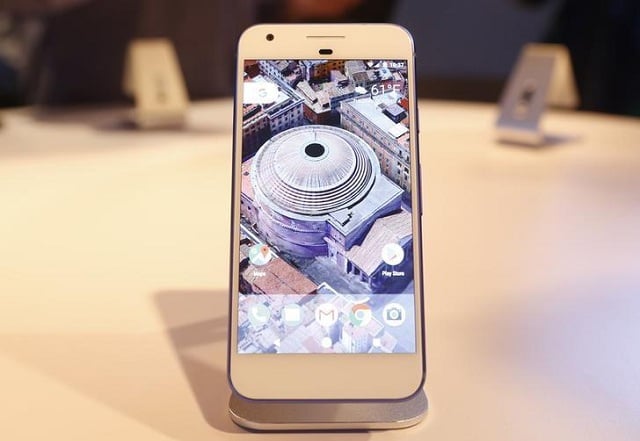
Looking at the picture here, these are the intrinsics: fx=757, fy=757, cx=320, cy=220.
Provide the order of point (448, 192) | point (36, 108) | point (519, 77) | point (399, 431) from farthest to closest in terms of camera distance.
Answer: point (36, 108)
point (519, 77)
point (448, 192)
point (399, 431)

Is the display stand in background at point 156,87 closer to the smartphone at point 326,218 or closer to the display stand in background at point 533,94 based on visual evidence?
the display stand in background at point 533,94

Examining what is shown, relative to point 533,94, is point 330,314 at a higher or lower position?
higher

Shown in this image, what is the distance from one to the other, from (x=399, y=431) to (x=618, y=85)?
198 cm

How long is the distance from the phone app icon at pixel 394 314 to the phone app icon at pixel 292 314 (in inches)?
2.3

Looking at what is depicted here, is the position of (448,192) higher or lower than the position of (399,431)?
lower

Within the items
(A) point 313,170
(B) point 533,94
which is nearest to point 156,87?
(B) point 533,94

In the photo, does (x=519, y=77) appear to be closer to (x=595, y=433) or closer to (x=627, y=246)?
(x=627, y=246)

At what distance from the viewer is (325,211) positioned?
542mm

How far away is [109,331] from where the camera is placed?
0.66 meters

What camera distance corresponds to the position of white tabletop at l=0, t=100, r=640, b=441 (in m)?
0.53

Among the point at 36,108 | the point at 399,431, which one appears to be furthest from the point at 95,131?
the point at 399,431

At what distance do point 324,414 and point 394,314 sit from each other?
8 centimetres

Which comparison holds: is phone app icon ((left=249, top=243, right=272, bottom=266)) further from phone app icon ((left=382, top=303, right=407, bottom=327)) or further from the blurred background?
the blurred background

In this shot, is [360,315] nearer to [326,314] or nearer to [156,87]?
[326,314]
